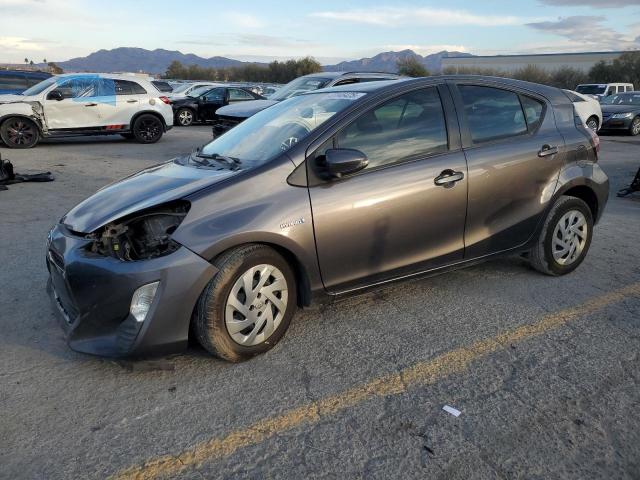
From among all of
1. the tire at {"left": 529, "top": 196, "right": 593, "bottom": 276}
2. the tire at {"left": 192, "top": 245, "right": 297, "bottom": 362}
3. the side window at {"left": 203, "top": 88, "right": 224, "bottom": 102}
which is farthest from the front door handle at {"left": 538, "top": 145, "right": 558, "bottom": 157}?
the side window at {"left": 203, "top": 88, "right": 224, "bottom": 102}

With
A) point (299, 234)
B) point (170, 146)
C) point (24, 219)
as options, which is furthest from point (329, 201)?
point (170, 146)

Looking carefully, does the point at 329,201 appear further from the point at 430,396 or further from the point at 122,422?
the point at 122,422

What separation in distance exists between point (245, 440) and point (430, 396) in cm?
101

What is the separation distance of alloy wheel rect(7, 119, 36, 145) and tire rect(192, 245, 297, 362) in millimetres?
11528

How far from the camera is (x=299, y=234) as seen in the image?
3314 millimetres

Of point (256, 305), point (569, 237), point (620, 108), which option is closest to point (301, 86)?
point (569, 237)

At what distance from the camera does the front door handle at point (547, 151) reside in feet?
14.2

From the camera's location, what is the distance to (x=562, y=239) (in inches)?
182

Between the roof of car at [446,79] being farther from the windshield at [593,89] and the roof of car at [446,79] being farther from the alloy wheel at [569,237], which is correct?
the windshield at [593,89]

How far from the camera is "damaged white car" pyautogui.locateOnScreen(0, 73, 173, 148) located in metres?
12.4

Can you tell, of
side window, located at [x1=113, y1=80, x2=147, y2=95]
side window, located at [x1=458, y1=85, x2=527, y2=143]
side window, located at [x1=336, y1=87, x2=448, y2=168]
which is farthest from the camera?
side window, located at [x1=113, y1=80, x2=147, y2=95]

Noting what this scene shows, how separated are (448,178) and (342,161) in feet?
2.94

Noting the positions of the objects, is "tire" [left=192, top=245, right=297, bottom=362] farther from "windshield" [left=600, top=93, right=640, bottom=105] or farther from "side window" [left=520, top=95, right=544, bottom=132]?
"windshield" [left=600, top=93, right=640, bottom=105]

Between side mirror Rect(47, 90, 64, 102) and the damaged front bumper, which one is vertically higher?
side mirror Rect(47, 90, 64, 102)
